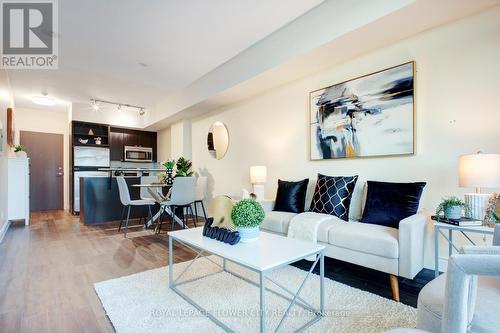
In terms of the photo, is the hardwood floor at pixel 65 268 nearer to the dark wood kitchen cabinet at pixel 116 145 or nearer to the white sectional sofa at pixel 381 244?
the white sectional sofa at pixel 381 244

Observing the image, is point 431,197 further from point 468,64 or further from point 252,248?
point 252,248

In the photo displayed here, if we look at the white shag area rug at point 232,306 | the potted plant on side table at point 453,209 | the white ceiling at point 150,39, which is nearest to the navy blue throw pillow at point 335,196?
the white shag area rug at point 232,306

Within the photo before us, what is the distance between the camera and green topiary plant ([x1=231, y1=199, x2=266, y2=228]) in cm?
177

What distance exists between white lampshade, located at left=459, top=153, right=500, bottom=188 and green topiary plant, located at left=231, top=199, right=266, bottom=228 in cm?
158

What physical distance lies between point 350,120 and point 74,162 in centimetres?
642

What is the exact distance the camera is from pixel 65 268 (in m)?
2.61

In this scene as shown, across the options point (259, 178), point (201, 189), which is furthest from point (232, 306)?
point (201, 189)

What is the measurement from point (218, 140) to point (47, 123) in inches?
201

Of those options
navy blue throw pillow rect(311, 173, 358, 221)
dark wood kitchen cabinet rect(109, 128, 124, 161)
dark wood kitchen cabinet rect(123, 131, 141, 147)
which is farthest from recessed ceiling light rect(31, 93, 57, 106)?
navy blue throw pillow rect(311, 173, 358, 221)

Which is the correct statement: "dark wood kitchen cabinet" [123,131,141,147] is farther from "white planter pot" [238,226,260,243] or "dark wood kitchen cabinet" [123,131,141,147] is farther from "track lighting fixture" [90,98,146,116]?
"white planter pot" [238,226,260,243]

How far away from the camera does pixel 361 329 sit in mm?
1522

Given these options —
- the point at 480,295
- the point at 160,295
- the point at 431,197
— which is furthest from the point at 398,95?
the point at 160,295

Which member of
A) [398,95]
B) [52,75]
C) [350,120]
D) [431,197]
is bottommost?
[431,197]

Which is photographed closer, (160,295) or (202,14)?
(160,295)
